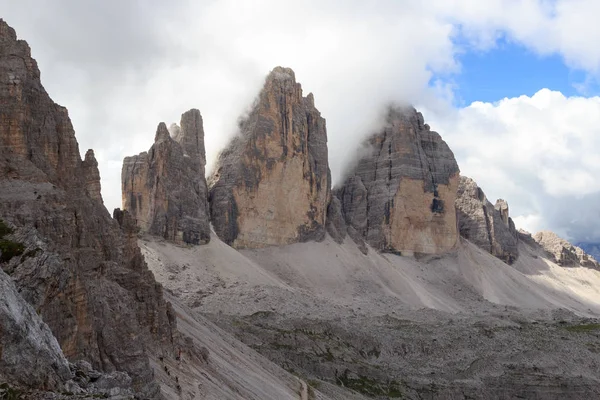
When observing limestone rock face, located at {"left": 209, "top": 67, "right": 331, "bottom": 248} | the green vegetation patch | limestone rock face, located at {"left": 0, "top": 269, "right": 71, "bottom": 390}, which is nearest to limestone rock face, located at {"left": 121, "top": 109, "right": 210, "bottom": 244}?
limestone rock face, located at {"left": 209, "top": 67, "right": 331, "bottom": 248}

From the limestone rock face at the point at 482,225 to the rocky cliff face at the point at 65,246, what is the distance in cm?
14146

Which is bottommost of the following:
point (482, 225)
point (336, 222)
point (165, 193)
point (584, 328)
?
point (584, 328)

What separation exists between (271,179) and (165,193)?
23083 mm

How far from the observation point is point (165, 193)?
12431cm

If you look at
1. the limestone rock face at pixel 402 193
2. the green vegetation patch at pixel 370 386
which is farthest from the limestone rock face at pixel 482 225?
the green vegetation patch at pixel 370 386

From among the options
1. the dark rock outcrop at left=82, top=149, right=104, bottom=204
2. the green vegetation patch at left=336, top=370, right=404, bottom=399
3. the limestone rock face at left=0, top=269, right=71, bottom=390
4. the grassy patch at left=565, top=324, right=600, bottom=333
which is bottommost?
the green vegetation patch at left=336, top=370, right=404, bottom=399

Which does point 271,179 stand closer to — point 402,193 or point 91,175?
point 402,193

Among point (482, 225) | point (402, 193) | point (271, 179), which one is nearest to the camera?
point (271, 179)

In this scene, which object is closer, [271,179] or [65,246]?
[65,246]

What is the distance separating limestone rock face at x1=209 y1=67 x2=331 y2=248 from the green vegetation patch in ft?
192

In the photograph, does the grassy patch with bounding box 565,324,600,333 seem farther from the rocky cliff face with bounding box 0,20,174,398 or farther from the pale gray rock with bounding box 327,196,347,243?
the rocky cliff face with bounding box 0,20,174,398

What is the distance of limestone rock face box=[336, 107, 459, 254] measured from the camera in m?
161

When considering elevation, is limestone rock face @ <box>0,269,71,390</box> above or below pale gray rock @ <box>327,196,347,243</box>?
below

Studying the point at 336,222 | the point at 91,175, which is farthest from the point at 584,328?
the point at 91,175
